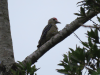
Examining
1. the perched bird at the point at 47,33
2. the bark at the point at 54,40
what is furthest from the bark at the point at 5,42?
the perched bird at the point at 47,33

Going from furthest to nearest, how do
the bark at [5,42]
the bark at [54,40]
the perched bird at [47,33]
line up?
the perched bird at [47,33], the bark at [54,40], the bark at [5,42]

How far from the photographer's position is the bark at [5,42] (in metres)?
2.88

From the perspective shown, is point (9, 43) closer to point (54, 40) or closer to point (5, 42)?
point (5, 42)

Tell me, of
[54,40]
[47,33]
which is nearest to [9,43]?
[54,40]

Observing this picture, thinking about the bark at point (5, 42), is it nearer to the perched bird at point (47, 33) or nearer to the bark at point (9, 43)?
the bark at point (9, 43)

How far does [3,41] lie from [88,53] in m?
1.59

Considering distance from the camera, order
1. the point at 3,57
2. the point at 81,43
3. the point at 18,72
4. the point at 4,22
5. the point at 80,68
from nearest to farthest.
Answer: the point at 80,68 → the point at 81,43 → the point at 18,72 → the point at 3,57 → the point at 4,22

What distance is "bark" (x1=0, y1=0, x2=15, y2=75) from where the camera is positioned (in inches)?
113

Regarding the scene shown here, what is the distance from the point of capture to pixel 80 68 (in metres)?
2.07

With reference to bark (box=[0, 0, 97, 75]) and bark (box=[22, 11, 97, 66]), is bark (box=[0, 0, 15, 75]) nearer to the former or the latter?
bark (box=[0, 0, 97, 75])

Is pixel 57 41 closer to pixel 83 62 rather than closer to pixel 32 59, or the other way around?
pixel 32 59

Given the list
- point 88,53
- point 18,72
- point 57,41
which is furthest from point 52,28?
point 88,53

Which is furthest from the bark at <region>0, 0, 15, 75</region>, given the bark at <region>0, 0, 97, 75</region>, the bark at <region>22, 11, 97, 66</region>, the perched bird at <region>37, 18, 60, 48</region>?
the perched bird at <region>37, 18, 60, 48</region>

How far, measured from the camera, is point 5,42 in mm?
3037
